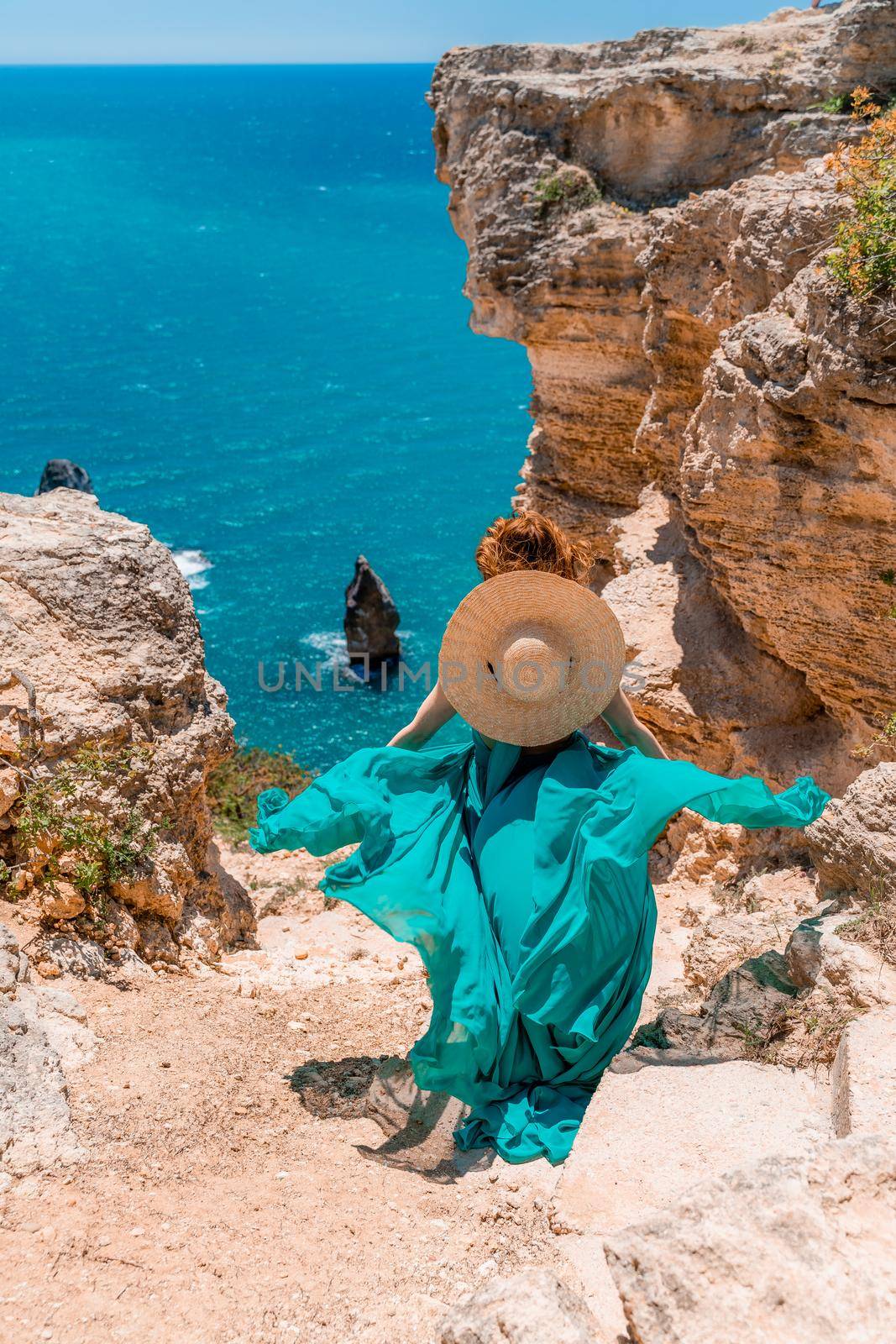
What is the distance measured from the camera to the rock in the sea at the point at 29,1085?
405 cm

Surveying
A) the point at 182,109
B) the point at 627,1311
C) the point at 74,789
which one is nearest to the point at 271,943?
the point at 74,789

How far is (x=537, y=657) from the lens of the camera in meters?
4.85

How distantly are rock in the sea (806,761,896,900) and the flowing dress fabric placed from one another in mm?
486

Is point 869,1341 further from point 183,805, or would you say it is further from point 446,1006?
point 183,805

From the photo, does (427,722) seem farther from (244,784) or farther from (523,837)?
(244,784)


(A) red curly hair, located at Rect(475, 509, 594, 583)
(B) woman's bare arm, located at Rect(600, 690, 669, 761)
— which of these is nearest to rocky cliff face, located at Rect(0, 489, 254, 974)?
(A) red curly hair, located at Rect(475, 509, 594, 583)

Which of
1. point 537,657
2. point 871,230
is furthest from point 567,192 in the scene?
point 537,657

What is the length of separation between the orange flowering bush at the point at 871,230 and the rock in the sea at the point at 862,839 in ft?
9.45

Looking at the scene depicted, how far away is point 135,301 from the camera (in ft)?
198

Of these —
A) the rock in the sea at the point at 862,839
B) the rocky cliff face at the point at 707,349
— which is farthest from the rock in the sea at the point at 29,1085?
the rocky cliff face at the point at 707,349

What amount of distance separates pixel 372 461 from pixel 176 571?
111 ft

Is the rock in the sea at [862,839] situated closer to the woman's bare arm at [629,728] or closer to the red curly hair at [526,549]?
the woman's bare arm at [629,728]

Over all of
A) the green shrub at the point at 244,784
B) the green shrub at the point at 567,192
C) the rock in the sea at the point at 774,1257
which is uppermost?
the green shrub at the point at 567,192

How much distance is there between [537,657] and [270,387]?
46267mm
